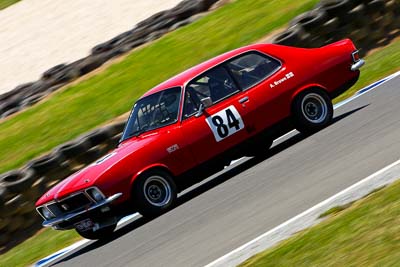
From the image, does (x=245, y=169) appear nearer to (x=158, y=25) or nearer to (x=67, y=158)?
(x=67, y=158)

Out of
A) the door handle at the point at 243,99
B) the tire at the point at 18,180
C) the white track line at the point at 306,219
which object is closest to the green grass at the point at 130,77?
the tire at the point at 18,180

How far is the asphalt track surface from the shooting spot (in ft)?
25.5

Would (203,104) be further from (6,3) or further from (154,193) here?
(6,3)

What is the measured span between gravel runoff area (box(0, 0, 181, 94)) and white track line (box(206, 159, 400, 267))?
1512 centimetres

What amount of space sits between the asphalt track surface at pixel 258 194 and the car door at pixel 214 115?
464mm

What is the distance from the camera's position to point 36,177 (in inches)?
496

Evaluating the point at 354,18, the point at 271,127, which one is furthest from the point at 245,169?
the point at 354,18

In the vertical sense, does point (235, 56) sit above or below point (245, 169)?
above

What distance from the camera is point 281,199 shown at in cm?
828

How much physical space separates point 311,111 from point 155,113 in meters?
2.00

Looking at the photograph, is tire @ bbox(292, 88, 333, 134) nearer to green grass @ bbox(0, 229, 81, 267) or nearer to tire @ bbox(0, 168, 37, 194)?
green grass @ bbox(0, 229, 81, 267)

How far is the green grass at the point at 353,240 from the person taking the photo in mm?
5535

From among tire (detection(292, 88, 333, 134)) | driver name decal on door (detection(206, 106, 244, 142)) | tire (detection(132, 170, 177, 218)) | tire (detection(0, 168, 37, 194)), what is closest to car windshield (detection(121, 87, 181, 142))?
driver name decal on door (detection(206, 106, 244, 142))

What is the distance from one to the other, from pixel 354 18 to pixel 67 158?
5.61m
